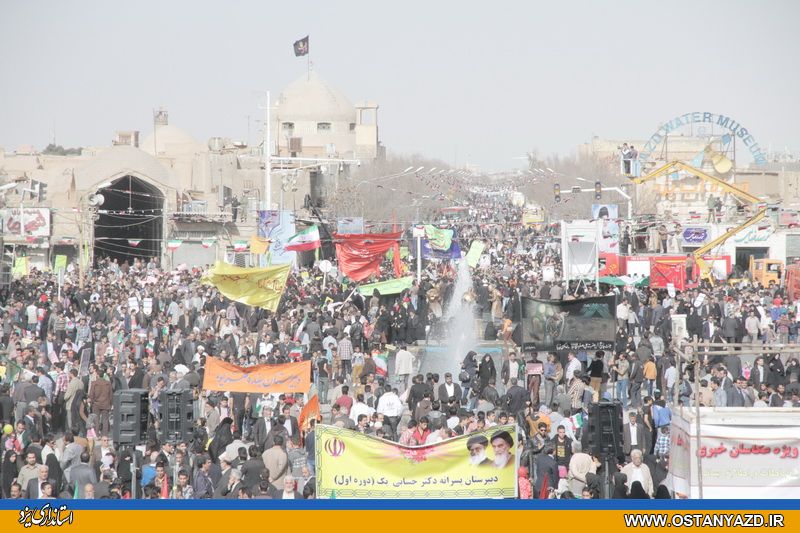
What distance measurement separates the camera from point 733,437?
11148mm

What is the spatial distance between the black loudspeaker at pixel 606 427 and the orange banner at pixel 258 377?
456 cm

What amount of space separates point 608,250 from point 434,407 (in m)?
22.0

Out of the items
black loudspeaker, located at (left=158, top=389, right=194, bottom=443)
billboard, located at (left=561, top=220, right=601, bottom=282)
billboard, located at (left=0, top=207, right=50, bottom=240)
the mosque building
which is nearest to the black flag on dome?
the mosque building

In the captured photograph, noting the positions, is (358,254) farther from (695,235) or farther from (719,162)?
(719,162)

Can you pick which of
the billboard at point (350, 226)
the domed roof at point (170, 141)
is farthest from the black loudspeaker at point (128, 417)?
the domed roof at point (170, 141)

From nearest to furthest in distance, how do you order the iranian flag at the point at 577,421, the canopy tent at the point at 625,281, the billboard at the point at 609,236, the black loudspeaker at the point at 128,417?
1. the black loudspeaker at the point at 128,417
2. the iranian flag at the point at 577,421
3. the canopy tent at the point at 625,281
4. the billboard at the point at 609,236

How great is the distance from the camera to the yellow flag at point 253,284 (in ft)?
79.3

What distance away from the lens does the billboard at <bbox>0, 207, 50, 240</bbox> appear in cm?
4506

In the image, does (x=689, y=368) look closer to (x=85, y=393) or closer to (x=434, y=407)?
(x=434, y=407)

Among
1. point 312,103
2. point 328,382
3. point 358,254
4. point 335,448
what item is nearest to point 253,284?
point 328,382

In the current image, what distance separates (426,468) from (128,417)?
10.8ft

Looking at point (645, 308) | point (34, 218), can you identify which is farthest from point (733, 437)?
point (34, 218)

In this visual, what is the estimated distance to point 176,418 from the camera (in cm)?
1383

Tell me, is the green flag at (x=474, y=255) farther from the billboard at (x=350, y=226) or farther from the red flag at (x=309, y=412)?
the red flag at (x=309, y=412)
